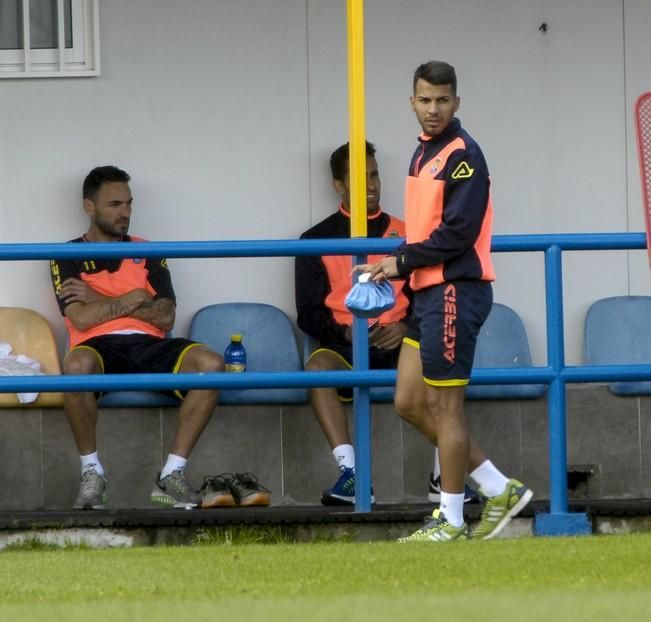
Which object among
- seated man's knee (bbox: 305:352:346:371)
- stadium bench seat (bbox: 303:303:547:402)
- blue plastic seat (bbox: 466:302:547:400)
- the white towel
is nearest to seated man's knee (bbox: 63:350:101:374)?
the white towel

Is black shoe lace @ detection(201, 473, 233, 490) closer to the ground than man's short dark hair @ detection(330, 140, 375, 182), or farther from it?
closer to the ground

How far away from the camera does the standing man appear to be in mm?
6570

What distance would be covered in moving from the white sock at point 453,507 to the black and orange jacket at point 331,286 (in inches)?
72.7

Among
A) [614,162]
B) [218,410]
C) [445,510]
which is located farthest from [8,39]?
[445,510]

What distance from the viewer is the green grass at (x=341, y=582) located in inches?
189

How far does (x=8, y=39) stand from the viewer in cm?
912

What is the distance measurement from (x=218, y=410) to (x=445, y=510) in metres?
2.19

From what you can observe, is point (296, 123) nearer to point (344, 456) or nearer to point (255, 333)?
point (255, 333)

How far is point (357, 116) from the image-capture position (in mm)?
7449

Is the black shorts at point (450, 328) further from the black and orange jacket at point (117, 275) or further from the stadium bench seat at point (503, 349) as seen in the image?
the black and orange jacket at point (117, 275)

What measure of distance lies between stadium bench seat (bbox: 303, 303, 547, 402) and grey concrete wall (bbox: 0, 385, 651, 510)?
0.08 m

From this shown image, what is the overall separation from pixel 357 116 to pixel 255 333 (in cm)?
180

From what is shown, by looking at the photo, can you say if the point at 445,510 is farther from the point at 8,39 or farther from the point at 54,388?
the point at 8,39

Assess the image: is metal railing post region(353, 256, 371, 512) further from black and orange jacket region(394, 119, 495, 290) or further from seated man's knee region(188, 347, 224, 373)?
seated man's knee region(188, 347, 224, 373)
